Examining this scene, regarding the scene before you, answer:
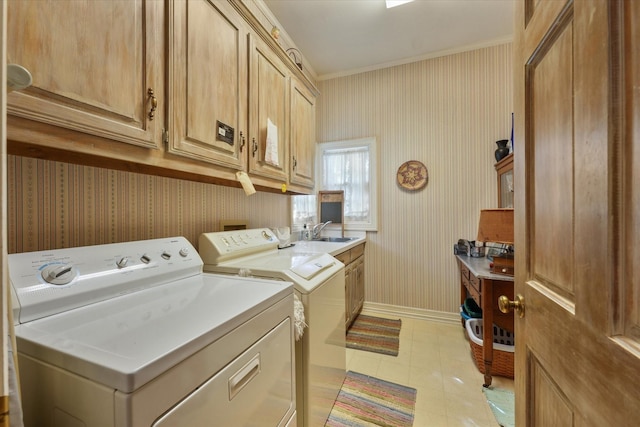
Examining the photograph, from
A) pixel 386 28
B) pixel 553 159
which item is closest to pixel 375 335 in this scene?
pixel 553 159

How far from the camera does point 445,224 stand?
2822mm

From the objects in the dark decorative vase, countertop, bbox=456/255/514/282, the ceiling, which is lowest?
countertop, bbox=456/255/514/282

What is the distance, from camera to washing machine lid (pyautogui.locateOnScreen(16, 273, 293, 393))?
0.48 meters

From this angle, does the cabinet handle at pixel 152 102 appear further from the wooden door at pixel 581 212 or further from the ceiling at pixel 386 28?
the ceiling at pixel 386 28

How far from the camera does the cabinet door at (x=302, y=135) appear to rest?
6.68 ft

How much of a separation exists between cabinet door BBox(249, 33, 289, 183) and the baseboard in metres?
2.05

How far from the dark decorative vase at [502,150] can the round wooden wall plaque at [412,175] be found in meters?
0.67

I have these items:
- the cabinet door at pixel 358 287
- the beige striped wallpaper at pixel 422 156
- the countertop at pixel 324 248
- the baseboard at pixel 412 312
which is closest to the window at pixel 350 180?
the beige striped wallpaper at pixel 422 156

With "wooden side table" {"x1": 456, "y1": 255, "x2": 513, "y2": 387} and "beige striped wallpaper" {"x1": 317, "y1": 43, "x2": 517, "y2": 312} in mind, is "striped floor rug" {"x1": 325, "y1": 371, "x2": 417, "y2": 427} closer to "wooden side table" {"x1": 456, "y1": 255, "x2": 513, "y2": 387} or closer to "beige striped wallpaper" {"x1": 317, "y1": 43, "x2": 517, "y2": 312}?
"wooden side table" {"x1": 456, "y1": 255, "x2": 513, "y2": 387}

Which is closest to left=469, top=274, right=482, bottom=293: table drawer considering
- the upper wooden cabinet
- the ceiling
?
the upper wooden cabinet

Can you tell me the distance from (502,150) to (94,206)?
10.1 feet

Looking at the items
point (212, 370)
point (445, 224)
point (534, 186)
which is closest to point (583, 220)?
point (534, 186)

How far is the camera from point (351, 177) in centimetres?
327

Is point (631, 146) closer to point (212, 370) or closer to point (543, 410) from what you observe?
point (543, 410)
